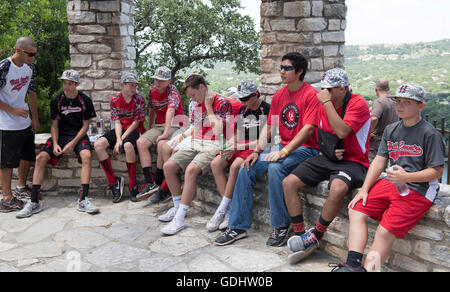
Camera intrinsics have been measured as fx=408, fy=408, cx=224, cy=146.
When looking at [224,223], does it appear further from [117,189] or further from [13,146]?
[13,146]

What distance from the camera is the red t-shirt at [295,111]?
3.55m

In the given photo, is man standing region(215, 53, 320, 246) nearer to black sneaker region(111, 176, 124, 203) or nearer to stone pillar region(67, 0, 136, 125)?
black sneaker region(111, 176, 124, 203)

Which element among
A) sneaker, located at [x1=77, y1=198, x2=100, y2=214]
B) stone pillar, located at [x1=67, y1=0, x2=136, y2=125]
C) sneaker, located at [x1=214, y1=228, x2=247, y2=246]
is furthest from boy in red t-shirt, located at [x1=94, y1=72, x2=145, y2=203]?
sneaker, located at [x1=214, y1=228, x2=247, y2=246]

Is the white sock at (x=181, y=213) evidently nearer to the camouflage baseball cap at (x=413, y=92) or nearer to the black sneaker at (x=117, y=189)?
the black sneaker at (x=117, y=189)

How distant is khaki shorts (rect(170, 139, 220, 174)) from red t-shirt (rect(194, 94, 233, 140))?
9 cm

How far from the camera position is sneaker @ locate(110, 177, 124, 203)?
4.99m

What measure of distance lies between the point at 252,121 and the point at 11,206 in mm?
2966

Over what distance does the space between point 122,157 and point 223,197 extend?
1776 millimetres

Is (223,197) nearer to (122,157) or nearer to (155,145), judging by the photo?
(155,145)

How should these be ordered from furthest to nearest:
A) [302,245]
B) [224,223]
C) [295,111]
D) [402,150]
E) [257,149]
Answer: [224,223] → [257,149] → [295,111] → [302,245] → [402,150]

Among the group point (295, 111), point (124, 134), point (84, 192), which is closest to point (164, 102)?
point (124, 134)

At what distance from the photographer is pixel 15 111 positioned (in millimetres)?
4586

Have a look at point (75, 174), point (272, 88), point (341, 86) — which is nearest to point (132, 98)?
point (75, 174)
